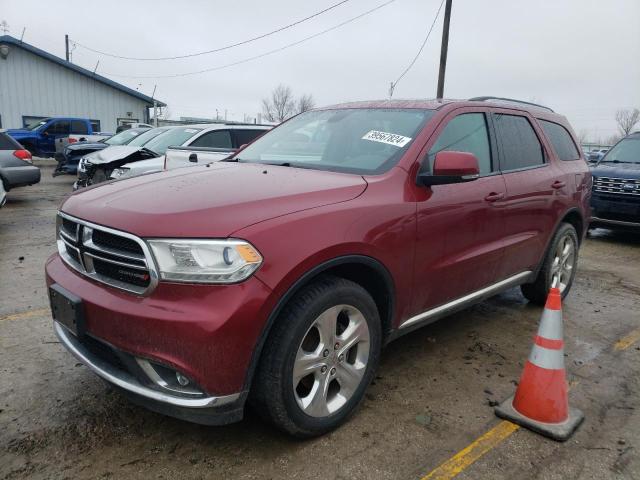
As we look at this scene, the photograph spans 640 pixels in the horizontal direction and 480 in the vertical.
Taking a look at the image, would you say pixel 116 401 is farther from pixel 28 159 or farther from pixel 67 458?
pixel 28 159

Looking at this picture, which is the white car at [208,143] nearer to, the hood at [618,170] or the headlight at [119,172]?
the headlight at [119,172]

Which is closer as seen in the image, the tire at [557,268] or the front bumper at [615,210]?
the tire at [557,268]

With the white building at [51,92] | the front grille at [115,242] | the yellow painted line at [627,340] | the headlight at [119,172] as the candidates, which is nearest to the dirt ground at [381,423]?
the yellow painted line at [627,340]

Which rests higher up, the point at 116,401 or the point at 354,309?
the point at 354,309

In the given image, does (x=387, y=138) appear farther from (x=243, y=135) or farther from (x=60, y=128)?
(x=60, y=128)

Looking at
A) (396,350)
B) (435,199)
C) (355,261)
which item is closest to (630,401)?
(396,350)

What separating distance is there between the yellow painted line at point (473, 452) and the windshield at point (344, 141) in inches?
60.8

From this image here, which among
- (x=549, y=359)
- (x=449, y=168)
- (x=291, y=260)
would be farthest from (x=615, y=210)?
(x=291, y=260)

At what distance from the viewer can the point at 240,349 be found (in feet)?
6.83

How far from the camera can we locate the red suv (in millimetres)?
2084

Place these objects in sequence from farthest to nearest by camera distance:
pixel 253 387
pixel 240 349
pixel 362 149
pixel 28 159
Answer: pixel 28 159, pixel 362 149, pixel 253 387, pixel 240 349

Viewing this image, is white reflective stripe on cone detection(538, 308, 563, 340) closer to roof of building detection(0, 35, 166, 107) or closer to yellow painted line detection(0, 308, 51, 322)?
yellow painted line detection(0, 308, 51, 322)

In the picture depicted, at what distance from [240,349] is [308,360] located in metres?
0.41

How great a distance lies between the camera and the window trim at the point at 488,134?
300 cm
